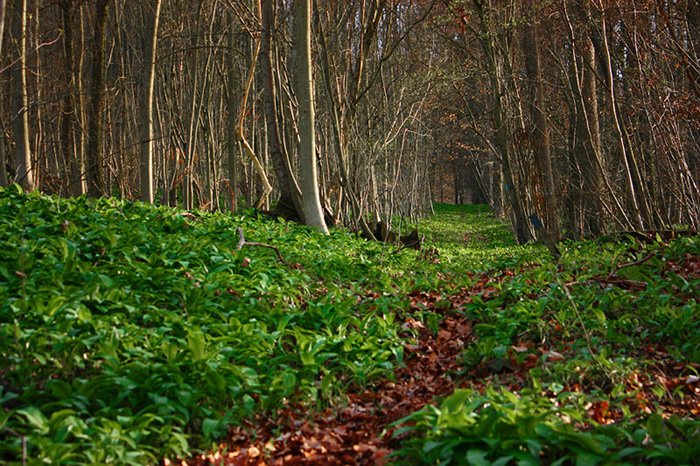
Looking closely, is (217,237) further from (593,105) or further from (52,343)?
(593,105)

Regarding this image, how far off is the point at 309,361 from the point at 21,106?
725 cm

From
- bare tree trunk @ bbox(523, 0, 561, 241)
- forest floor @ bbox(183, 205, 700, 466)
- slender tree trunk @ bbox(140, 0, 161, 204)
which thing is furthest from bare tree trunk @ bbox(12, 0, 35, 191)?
bare tree trunk @ bbox(523, 0, 561, 241)

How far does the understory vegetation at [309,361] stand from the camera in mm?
2047

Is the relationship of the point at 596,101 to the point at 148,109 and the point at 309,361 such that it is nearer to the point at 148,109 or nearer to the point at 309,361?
the point at 148,109

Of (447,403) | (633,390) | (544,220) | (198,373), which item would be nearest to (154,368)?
(198,373)

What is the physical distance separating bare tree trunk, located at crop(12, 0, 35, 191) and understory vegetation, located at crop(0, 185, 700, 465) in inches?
110

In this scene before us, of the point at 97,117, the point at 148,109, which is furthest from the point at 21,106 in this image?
the point at 148,109

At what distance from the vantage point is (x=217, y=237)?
5.30 metres

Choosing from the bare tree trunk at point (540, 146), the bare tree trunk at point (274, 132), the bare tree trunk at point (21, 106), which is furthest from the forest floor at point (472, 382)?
the bare tree trunk at point (540, 146)

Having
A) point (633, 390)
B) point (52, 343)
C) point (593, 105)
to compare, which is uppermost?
point (593, 105)

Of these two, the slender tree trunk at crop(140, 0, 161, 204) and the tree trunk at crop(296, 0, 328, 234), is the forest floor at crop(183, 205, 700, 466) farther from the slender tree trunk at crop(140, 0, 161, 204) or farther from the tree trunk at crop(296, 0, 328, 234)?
the slender tree trunk at crop(140, 0, 161, 204)

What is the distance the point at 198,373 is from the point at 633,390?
2.40 meters

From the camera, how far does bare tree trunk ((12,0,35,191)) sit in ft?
23.4

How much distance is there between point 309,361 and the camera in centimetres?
286
